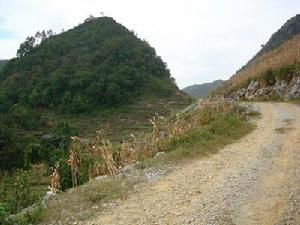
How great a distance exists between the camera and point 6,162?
49.3 metres

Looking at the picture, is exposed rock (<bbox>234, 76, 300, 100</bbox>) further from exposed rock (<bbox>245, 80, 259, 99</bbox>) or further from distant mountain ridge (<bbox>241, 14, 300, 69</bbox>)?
distant mountain ridge (<bbox>241, 14, 300, 69</bbox>)

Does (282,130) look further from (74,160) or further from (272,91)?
(272,91)

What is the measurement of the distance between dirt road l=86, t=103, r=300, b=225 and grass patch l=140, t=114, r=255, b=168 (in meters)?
0.49

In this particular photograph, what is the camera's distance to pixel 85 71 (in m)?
101

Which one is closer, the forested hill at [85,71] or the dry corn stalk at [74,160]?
the dry corn stalk at [74,160]

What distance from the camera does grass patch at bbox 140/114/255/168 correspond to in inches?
506

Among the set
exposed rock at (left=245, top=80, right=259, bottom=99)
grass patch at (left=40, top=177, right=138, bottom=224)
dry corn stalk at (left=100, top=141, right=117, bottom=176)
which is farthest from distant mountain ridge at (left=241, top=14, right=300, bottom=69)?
grass patch at (left=40, top=177, right=138, bottom=224)

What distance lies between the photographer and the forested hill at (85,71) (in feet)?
311

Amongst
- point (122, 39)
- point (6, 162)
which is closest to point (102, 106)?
point (122, 39)

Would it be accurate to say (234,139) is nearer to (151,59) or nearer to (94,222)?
(94,222)

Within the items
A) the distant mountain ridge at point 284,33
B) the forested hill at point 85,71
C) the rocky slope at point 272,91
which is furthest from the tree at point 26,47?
the rocky slope at point 272,91

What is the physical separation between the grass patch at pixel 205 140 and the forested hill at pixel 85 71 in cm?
7470

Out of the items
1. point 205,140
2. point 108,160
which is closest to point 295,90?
point 205,140

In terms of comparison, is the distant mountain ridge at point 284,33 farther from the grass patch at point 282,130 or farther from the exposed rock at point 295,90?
the grass patch at point 282,130
